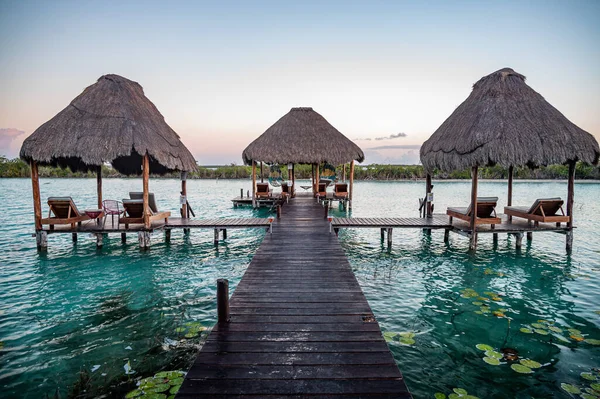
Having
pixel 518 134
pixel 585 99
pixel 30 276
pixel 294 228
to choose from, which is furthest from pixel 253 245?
pixel 585 99

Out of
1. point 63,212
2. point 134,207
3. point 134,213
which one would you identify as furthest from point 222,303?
point 63,212

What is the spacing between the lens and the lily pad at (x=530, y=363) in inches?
154

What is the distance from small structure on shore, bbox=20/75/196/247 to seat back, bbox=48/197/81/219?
0.51 meters

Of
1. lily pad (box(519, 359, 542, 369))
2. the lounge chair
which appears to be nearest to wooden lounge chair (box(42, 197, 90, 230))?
lily pad (box(519, 359, 542, 369))

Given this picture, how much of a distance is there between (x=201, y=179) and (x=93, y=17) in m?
41.3

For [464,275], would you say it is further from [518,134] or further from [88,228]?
[88,228]

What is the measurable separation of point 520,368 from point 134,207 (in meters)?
10.1

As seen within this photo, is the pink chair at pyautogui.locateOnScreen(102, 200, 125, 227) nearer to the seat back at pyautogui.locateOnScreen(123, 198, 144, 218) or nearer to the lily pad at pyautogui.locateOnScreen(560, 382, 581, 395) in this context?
the seat back at pyautogui.locateOnScreen(123, 198, 144, 218)

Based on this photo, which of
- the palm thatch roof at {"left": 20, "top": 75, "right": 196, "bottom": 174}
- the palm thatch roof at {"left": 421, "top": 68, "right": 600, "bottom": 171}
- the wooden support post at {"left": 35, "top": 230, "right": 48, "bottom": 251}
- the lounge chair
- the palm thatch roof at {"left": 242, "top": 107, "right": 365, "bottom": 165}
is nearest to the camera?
the palm thatch roof at {"left": 421, "top": 68, "right": 600, "bottom": 171}

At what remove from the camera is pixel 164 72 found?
15.7 m

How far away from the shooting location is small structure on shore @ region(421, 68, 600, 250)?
349 inches

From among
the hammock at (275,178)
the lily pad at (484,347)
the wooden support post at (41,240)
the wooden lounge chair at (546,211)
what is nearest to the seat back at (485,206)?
the wooden lounge chair at (546,211)

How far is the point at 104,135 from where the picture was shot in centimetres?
916

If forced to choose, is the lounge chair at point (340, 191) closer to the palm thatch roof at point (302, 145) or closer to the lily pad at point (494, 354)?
the palm thatch roof at point (302, 145)
